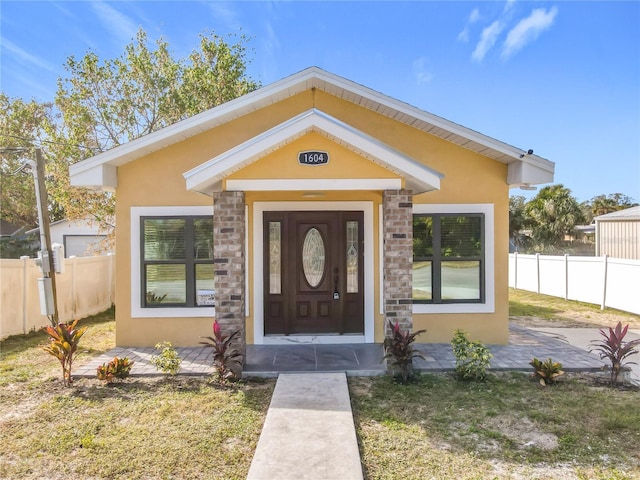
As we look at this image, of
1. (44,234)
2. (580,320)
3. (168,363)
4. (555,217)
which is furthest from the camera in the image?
(555,217)

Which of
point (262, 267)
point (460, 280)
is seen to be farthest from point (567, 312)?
point (262, 267)

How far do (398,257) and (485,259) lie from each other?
2.89m

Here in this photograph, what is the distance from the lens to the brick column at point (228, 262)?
633 centimetres

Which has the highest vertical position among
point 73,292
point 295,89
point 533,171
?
point 295,89

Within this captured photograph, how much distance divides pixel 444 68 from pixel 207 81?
9.77m

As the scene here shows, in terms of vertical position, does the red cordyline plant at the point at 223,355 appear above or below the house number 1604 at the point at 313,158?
below

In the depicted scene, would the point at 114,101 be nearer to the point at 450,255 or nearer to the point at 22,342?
the point at 22,342

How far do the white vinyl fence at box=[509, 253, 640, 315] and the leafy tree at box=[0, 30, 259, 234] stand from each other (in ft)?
49.3

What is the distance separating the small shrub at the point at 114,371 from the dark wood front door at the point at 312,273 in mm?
2774

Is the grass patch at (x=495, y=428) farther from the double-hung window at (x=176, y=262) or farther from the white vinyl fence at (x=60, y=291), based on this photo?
the white vinyl fence at (x=60, y=291)

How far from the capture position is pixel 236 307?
6.35 meters

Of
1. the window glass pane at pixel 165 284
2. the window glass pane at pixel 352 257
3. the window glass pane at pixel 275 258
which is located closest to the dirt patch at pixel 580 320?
the window glass pane at pixel 352 257

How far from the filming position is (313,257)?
8.31m

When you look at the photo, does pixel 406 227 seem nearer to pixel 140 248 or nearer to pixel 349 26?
pixel 140 248
